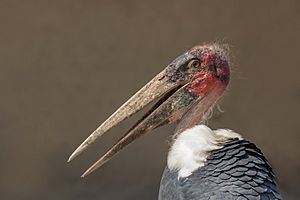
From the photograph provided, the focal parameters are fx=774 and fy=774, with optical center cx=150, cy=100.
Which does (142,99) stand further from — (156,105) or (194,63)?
(194,63)

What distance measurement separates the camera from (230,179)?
1697mm

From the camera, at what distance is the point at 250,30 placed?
3217 millimetres

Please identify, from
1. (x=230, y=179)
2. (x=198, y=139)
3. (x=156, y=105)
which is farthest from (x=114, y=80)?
(x=230, y=179)

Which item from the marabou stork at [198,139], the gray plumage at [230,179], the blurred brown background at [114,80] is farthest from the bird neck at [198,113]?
the blurred brown background at [114,80]

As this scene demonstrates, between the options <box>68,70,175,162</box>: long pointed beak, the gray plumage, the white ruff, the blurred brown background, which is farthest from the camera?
the blurred brown background

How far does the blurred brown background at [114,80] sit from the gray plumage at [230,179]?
53.2 inches

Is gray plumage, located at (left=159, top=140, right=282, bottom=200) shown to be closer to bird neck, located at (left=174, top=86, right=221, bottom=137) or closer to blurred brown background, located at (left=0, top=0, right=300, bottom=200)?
bird neck, located at (left=174, top=86, right=221, bottom=137)

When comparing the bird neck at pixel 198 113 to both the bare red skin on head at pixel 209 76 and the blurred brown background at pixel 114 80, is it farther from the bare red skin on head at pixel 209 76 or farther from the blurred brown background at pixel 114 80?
the blurred brown background at pixel 114 80

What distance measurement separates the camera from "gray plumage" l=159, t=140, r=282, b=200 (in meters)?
1.68

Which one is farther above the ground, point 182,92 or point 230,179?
point 182,92

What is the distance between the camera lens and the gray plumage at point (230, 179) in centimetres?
168

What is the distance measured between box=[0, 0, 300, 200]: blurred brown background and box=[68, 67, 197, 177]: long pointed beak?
117 cm

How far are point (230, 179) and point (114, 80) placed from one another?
1.57 m

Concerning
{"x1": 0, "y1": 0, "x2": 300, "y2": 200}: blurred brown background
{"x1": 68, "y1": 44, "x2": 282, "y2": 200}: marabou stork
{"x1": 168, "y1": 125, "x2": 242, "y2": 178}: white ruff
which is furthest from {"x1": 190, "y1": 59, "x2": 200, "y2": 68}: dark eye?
{"x1": 0, "y1": 0, "x2": 300, "y2": 200}: blurred brown background
